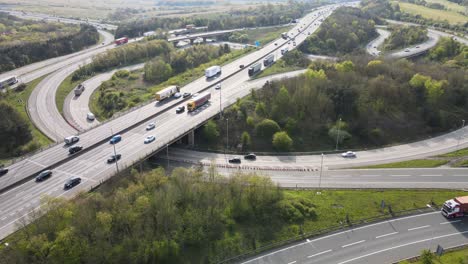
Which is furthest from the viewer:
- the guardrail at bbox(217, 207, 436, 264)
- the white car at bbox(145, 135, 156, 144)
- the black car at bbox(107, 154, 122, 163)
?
the white car at bbox(145, 135, 156, 144)

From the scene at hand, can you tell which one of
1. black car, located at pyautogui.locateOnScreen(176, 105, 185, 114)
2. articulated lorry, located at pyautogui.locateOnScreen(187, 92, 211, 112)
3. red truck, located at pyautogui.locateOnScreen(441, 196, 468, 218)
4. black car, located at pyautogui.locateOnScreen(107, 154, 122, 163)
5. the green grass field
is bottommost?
the green grass field

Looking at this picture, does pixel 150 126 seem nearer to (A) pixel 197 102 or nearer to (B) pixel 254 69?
(A) pixel 197 102

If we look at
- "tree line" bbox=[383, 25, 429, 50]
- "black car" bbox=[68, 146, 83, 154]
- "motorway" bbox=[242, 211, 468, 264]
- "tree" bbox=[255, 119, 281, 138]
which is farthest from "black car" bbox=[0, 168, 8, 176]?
"tree line" bbox=[383, 25, 429, 50]

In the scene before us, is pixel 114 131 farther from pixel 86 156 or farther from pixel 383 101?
pixel 383 101

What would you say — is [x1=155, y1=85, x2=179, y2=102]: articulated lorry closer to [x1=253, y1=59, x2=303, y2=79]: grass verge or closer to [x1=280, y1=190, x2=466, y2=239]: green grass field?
[x1=253, y1=59, x2=303, y2=79]: grass verge

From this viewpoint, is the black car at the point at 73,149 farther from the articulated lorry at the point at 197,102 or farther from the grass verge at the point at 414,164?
the grass verge at the point at 414,164

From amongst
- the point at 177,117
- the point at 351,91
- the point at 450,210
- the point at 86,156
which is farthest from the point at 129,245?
the point at 351,91
